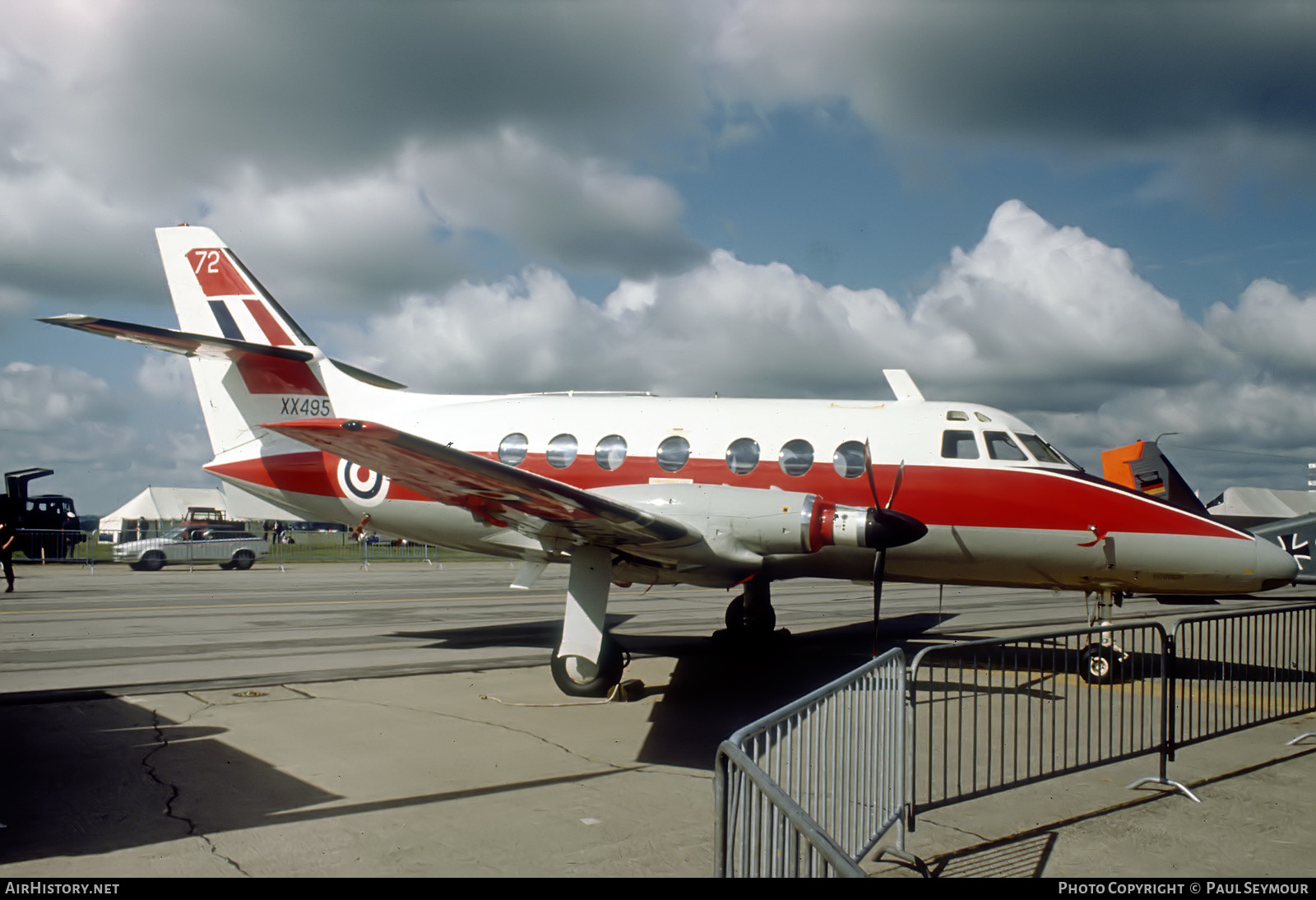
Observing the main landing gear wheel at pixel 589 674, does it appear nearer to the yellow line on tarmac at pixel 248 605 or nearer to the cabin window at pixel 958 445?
the cabin window at pixel 958 445

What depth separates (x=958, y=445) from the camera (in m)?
11.8

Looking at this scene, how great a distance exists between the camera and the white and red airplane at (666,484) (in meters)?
9.32

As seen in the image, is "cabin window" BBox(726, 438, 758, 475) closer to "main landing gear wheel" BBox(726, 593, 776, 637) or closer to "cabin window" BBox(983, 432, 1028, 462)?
"cabin window" BBox(983, 432, 1028, 462)

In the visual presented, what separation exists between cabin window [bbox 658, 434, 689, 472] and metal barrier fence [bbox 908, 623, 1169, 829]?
4.36m

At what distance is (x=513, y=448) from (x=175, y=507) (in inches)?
2164

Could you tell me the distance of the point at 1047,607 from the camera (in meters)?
26.1

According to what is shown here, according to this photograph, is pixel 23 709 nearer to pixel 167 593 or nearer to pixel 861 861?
pixel 861 861

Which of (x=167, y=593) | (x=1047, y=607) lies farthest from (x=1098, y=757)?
(x=167, y=593)

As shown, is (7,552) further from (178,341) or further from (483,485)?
(483,485)

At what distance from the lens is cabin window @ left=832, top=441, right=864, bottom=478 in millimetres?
11711

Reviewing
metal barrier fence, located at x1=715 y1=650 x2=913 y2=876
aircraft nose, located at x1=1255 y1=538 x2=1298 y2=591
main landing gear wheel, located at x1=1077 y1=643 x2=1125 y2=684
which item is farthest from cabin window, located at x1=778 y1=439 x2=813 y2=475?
metal barrier fence, located at x1=715 y1=650 x2=913 y2=876

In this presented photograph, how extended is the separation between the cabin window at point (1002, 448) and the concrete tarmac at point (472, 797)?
162 inches

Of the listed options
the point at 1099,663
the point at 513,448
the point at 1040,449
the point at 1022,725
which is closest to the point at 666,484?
the point at 513,448
